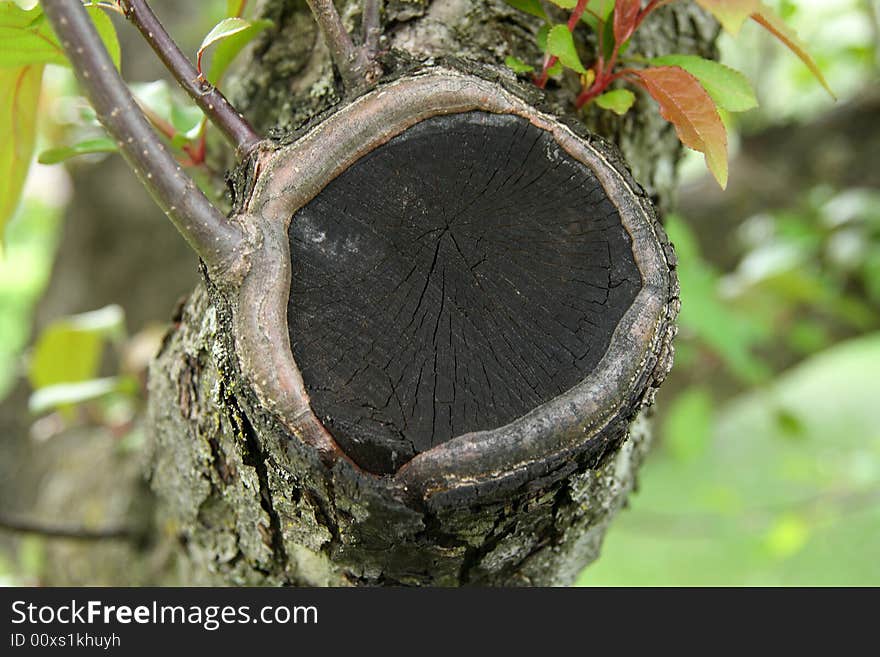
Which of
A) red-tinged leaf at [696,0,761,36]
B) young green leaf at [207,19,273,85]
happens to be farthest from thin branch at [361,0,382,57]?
red-tinged leaf at [696,0,761,36]

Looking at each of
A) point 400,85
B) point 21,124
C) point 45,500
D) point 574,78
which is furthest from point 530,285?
point 45,500

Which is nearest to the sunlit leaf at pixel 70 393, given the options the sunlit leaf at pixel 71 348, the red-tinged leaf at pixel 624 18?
the sunlit leaf at pixel 71 348

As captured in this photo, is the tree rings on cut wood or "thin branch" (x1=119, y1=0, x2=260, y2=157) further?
"thin branch" (x1=119, y1=0, x2=260, y2=157)

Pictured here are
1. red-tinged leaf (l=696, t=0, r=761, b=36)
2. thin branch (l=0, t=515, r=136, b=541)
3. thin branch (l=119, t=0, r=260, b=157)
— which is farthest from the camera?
thin branch (l=0, t=515, r=136, b=541)

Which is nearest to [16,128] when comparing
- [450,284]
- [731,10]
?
[450,284]

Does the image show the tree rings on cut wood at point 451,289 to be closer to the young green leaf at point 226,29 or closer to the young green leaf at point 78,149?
the young green leaf at point 226,29

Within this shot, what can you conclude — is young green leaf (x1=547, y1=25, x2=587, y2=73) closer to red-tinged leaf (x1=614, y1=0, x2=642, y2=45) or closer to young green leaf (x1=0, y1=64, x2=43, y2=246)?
red-tinged leaf (x1=614, y1=0, x2=642, y2=45)

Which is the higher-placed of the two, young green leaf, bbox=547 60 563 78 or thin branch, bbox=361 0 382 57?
thin branch, bbox=361 0 382 57

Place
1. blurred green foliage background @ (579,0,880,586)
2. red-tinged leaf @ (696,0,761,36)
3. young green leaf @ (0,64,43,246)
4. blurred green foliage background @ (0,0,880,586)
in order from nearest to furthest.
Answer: red-tinged leaf @ (696,0,761,36)
young green leaf @ (0,64,43,246)
blurred green foliage background @ (0,0,880,586)
blurred green foliage background @ (579,0,880,586)

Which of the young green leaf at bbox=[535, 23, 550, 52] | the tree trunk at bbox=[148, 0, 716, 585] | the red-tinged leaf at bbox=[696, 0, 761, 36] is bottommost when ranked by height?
the tree trunk at bbox=[148, 0, 716, 585]
